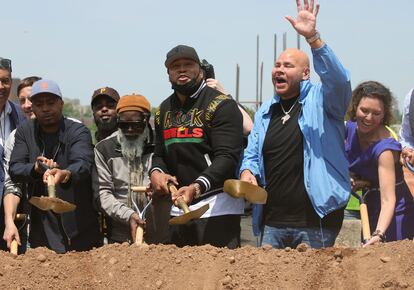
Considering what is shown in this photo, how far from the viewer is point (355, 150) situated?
471 cm

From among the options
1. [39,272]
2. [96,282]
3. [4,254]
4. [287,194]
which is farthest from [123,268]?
[287,194]

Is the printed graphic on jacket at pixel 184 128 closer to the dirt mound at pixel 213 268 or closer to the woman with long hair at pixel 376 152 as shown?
the dirt mound at pixel 213 268

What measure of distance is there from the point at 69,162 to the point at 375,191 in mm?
2005

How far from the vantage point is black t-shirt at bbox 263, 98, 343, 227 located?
4262mm

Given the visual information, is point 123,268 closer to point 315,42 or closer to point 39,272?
point 39,272

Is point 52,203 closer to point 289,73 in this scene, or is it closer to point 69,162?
point 69,162

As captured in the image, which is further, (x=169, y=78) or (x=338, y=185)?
(x=169, y=78)

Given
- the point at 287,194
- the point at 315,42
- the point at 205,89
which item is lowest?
the point at 287,194

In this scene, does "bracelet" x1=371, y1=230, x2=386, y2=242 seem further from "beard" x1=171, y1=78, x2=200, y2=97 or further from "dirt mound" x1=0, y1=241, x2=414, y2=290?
"beard" x1=171, y1=78, x2=200, y2=97

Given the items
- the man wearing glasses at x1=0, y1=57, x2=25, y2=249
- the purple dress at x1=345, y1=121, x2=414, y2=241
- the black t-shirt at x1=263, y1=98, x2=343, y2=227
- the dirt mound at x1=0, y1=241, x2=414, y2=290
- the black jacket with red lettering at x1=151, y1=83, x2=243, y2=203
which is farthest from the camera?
the man wearing glasses at x1=0, y1=57, x2=25, y2=249

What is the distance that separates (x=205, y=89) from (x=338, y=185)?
1.05 m

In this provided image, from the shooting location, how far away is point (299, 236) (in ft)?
14.1

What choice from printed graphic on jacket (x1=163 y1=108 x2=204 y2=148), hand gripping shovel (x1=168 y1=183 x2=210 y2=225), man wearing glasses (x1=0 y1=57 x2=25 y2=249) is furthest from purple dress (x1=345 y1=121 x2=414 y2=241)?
man wearing glasses (x1=0 y1=57 x2=25 y2=249)

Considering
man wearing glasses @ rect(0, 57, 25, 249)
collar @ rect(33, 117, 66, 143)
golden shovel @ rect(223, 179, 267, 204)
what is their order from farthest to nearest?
man wearing glasses @ rect(0, 57, 25, 249) < collar @ rect(33, 117, 66, 143) < golden shovel @ rect(223, 179, 267, 204)
